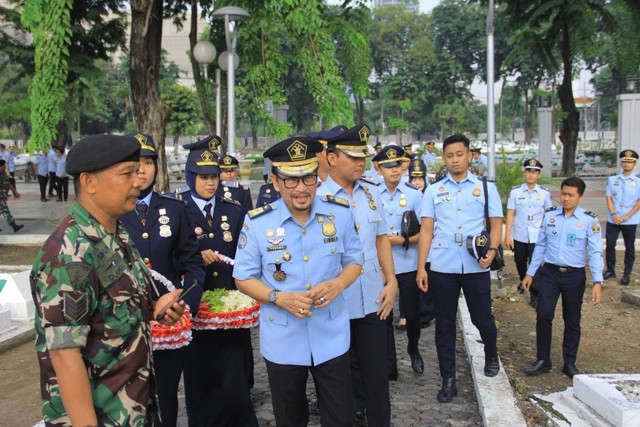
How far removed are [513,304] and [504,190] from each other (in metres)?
3.91

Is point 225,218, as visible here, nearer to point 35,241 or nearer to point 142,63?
point 142,63

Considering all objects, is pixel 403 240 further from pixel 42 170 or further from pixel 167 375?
pixel 42 170

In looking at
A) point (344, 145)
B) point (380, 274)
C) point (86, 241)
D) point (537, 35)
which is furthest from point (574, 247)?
point (537, 35)

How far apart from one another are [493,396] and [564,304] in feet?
4.07

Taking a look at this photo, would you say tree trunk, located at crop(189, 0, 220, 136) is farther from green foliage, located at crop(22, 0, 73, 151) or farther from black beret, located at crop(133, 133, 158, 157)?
black beret, located at crop(133, 133, 158, 157)

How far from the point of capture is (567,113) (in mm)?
25047

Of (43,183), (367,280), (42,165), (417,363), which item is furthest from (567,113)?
(367,280)

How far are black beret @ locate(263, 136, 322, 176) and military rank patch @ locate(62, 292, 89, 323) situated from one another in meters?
1.31

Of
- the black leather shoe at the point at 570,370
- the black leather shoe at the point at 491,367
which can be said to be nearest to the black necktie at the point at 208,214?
the black leather shoe at the point at 491,367

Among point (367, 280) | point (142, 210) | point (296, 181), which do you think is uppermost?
point (296, 181)

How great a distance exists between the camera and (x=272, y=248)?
328 cm

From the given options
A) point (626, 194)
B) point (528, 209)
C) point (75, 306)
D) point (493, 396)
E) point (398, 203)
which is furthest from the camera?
point (626, 194)

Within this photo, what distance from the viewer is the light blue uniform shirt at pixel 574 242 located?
545 centimetres

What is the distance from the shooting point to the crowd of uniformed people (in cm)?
232
